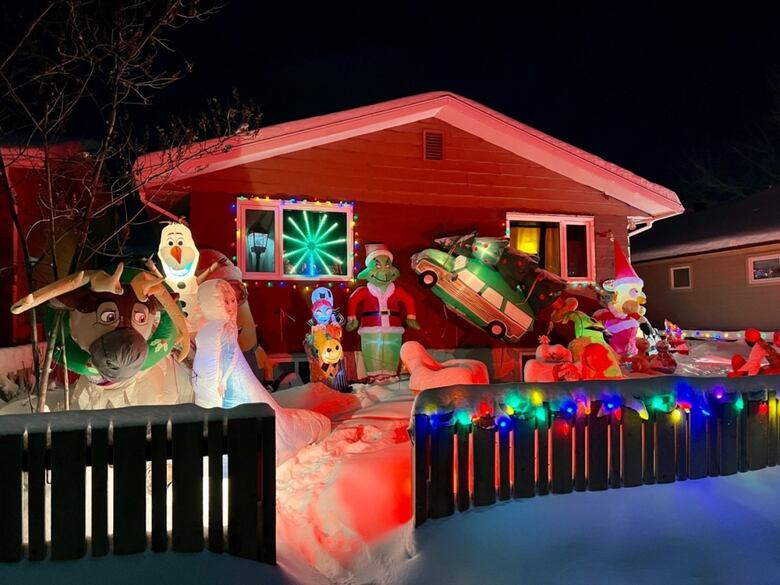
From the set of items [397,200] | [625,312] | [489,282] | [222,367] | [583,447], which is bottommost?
[583,447]

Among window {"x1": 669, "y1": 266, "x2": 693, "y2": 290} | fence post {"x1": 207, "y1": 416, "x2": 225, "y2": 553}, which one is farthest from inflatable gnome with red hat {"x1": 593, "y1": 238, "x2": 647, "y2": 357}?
window {"x1": 669, "y1": 266, "x2": 693, "y2": 290}

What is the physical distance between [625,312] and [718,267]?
1116 cm

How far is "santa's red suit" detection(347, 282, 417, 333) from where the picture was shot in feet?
30.2

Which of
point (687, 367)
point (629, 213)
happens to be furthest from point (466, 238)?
point (687, 367)

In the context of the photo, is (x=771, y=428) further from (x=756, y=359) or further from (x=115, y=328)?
(x=115, y=328)

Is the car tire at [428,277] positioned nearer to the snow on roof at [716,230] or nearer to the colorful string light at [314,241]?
the colorful string light at [314,241]

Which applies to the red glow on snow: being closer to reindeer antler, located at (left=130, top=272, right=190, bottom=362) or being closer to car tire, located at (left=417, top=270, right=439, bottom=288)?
reindeer antler, located at (left=130, top=272, right=190, bottom=362)

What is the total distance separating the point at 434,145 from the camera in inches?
418

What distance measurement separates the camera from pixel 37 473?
3.14 m

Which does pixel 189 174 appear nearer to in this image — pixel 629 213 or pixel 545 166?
pixel 545 166

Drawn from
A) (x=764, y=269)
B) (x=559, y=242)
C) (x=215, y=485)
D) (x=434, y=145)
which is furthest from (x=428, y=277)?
(x=764, y=269)

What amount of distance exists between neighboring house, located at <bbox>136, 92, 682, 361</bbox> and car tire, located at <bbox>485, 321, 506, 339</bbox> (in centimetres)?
86

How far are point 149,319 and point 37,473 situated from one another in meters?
1.87

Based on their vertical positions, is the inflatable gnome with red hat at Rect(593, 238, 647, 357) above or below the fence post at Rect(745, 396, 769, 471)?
above
